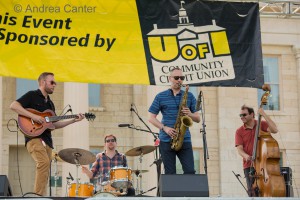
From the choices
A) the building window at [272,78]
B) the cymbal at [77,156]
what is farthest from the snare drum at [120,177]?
the building window at [272,78]

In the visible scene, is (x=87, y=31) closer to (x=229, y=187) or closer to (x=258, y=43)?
(x=258, y=43)

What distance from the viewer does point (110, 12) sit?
18484 millimetres

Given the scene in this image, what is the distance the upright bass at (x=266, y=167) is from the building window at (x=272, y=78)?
1574cm

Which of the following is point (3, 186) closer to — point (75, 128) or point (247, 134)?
point (247, 134)

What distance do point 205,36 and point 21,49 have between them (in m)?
3.82

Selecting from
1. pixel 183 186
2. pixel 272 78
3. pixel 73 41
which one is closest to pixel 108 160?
pixel 73 41

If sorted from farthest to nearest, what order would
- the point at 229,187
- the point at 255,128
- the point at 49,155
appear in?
the point at 229,187 < the point at 255,128 < the point at 49,155

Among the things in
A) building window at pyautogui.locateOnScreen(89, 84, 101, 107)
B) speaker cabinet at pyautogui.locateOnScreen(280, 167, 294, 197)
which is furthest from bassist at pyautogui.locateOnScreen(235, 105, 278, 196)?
building window at pyautogui.locateOnScreen(89, 84, 101, 107)

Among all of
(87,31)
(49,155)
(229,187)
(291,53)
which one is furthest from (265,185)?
(291,53)

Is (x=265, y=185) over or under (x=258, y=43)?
under

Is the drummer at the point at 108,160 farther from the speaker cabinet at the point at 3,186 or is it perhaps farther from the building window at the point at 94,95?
the building window at the point at 94,95

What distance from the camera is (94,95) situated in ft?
99.9

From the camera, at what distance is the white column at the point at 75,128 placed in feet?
84.9

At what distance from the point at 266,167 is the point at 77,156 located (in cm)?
398
